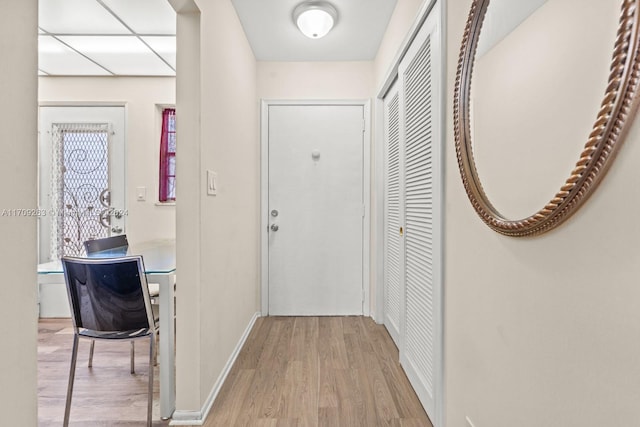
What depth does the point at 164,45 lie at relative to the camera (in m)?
2.79

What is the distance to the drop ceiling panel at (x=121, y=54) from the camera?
2711 millimetres

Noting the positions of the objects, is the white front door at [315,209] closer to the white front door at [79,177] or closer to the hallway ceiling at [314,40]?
the hallway ceiling at [314,40]

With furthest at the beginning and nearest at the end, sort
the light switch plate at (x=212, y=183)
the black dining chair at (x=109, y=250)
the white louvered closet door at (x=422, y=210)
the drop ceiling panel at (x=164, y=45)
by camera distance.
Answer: the drop ceiling panel at (x=164, y=45)
the black dining chair at (x=109, y=250)
the light switch plate at (x=212, y=183)
the white louvered closet door at (x=422, y=210)

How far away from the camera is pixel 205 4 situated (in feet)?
5.65

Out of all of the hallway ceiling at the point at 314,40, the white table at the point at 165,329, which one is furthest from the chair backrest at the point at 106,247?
the hallway ceiling at the point at 314,40

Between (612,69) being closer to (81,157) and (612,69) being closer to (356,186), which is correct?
(356,186)

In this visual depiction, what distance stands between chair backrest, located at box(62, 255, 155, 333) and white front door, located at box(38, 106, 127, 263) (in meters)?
1.95

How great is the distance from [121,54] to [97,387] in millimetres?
2611

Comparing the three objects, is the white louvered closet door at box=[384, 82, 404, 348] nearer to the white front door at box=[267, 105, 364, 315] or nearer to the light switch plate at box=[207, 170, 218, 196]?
the white front door at box=[267, 105, 364, 315]

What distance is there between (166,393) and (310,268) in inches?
68.7

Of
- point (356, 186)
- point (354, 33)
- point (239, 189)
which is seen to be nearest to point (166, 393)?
point (239, 189)

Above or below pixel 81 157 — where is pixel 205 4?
above

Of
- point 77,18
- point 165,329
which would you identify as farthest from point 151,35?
point 165,329

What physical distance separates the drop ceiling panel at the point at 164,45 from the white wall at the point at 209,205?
62cm
